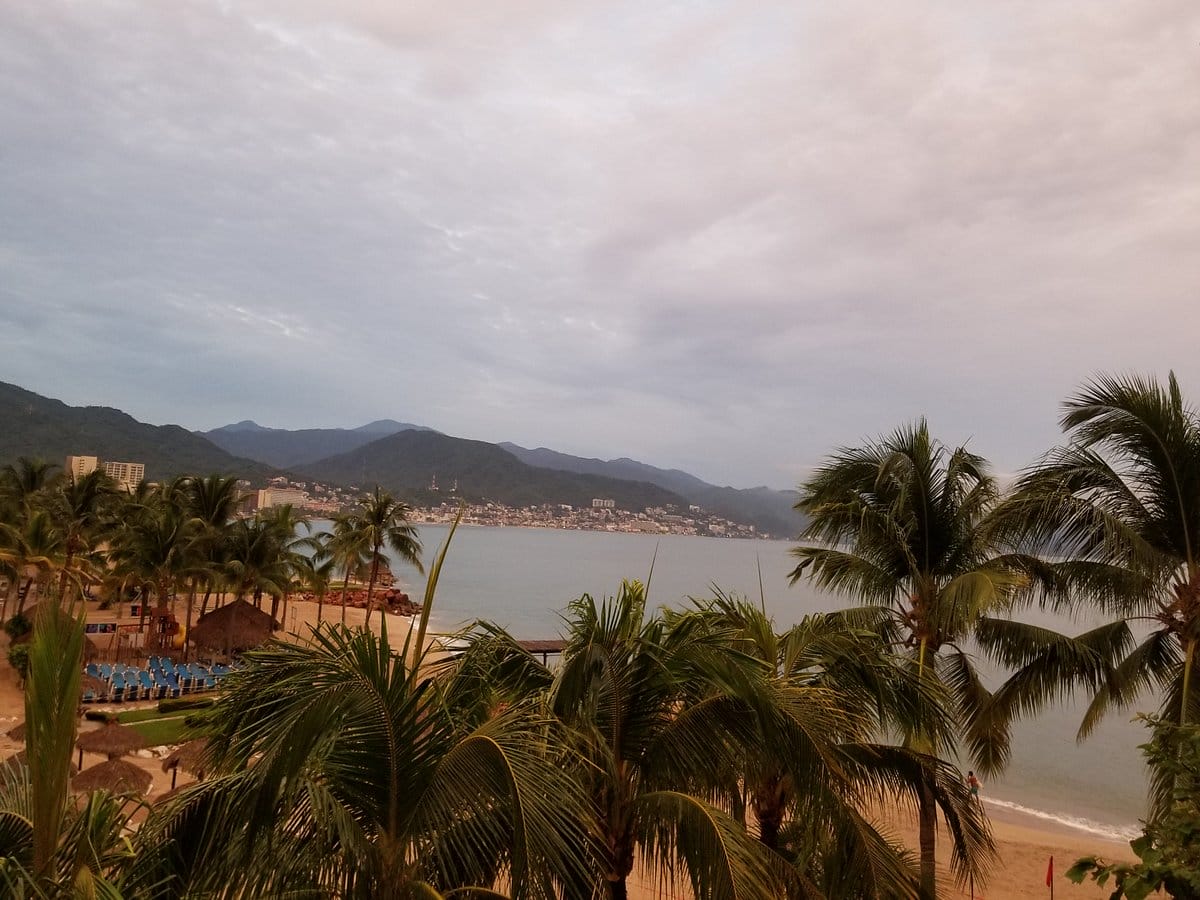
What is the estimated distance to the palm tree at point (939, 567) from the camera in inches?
337

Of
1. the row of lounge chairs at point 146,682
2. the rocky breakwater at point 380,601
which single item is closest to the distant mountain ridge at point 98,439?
the rocky breakwater at point 380,601

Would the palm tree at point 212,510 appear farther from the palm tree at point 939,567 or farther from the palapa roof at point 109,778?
the palm tree at point 939,567

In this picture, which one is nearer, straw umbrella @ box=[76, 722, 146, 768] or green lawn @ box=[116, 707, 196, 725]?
straw umbrella @ box=[76, 722, 146, 768]

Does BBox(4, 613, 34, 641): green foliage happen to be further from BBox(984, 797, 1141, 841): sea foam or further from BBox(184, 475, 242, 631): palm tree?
BBox(984, 797, 1141, 841): sea foam

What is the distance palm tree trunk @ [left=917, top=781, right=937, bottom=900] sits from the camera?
19.2 feet

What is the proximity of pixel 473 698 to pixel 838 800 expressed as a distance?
75.7 inches

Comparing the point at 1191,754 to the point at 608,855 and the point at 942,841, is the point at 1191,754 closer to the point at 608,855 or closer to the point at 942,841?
the point at 608,855

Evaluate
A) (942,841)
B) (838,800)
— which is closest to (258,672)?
(838,800)

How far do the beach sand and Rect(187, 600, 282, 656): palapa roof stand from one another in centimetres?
541

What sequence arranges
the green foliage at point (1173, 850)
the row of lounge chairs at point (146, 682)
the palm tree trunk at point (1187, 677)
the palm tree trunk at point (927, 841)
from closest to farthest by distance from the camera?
the green foliage at point (1173, 850) → the palm tree trunk at point (927, 841) → the palm tree trunk at point (1187, 677) → the row of lounge chairs at point (146, 682)

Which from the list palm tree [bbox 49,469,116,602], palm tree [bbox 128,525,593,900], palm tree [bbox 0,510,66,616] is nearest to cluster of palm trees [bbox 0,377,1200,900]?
palm tree [bbox 128,525,593,900]

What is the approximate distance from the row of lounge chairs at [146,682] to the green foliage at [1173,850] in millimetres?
20147

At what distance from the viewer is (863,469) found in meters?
9.77

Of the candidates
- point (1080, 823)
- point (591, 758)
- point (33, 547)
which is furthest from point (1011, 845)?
point (33, 547)
